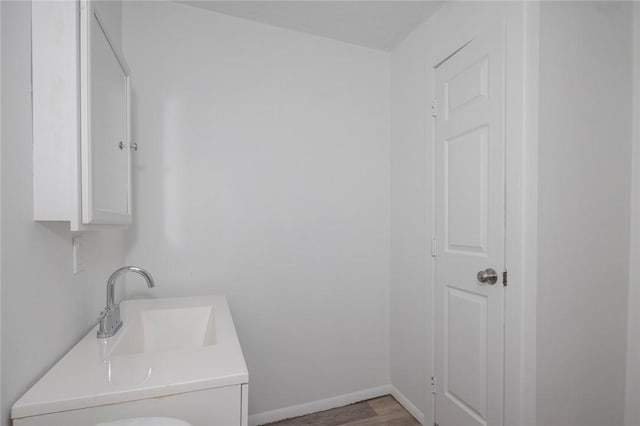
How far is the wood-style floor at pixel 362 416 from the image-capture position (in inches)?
77.3

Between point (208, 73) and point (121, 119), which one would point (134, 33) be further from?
point (121, 119)

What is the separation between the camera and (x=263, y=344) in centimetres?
198

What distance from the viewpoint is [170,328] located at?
150 centimetres

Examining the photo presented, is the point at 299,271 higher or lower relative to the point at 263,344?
higher

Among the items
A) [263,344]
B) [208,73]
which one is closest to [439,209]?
[263,344]

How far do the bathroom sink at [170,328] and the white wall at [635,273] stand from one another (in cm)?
191

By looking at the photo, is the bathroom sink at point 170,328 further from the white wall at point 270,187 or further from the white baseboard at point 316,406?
the white baseboard at point 316,406

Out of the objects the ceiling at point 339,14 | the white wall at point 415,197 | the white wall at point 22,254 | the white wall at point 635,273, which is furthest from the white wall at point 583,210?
the white wall at point 22,254

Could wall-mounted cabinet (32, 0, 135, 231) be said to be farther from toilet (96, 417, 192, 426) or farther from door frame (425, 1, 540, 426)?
door frame (425, 1, 540, 426)

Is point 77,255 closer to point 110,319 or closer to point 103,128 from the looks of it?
point 110,319

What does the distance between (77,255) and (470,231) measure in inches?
65.8

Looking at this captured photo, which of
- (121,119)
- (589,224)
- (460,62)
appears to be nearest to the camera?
(121,119)

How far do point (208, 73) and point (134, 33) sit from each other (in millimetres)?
408

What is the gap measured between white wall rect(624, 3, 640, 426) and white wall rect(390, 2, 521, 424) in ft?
2.53
